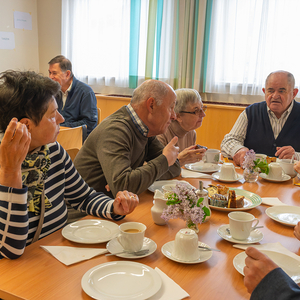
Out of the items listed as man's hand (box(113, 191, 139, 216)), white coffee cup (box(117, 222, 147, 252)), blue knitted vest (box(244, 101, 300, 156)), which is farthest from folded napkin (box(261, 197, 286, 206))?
blue knitted vest (box(244, 101, 300, 156))

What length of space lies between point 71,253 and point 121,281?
227 mm

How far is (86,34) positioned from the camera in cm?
550

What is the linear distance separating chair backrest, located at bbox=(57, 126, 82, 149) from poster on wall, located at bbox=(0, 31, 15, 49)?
12.0 ft

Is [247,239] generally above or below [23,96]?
below

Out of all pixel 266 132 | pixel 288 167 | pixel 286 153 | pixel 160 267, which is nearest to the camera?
pixel 160 267

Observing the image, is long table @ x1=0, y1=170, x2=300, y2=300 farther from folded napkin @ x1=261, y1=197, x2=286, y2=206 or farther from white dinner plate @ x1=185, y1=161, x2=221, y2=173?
white dinner plate @ x1=185, y1=161, x2=221, y2=173

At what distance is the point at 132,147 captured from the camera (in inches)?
72.3

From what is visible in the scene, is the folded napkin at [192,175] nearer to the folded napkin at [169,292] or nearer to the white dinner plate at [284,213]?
the white dinner plate at [284,213]

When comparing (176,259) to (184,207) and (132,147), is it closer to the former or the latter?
(184,207)

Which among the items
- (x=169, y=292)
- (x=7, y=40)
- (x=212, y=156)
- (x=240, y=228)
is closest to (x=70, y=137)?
(x=212, y=156)

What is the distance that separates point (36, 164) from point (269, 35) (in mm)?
3696

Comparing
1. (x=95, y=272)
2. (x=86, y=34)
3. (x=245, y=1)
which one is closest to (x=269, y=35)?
(x=245, y=1)

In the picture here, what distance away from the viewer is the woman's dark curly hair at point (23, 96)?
1186mm

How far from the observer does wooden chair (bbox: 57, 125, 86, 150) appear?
8.59 ft
